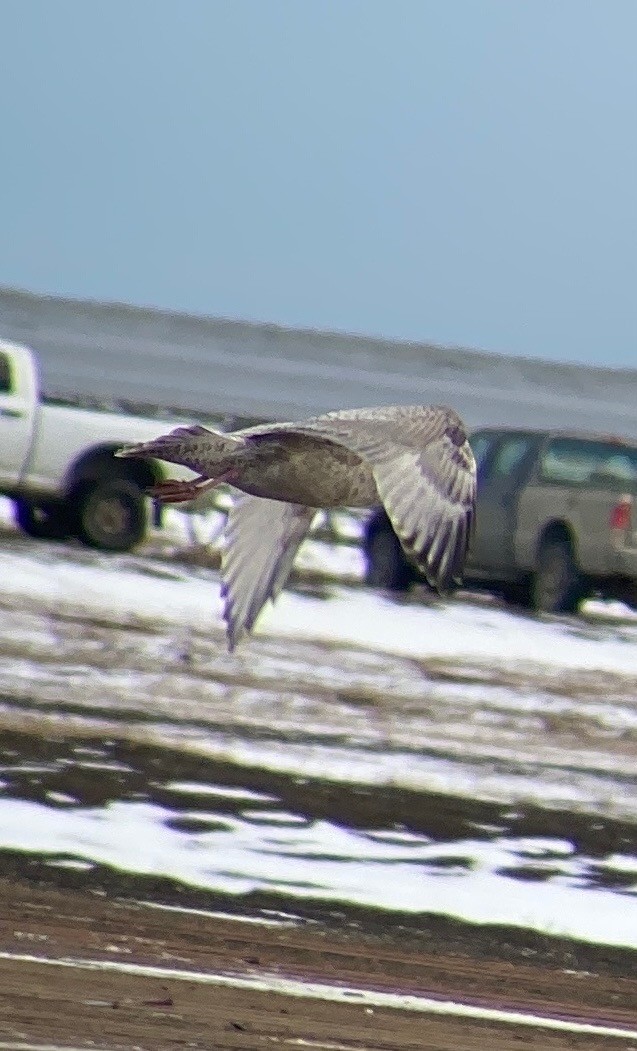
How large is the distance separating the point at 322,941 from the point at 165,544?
14.5 meters

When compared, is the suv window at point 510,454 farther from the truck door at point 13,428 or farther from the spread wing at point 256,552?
the spread wing at point 256,552

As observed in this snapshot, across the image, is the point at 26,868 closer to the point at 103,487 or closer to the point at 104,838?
the point at 104,838

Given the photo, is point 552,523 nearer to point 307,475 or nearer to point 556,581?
point 556,581

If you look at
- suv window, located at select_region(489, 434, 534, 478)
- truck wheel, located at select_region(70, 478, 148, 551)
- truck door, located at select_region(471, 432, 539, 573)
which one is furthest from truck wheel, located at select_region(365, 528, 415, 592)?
truck wheel, located at select_region(70, 478, 148, 551)

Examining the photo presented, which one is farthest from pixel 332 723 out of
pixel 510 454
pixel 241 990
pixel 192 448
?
pixel 192 448

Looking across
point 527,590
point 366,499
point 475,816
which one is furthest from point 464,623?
point 366,499

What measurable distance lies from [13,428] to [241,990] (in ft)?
46.6

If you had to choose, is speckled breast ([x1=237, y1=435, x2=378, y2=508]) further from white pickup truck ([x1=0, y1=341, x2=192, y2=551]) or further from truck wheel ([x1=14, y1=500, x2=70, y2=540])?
truck wheel ([x1=14, y1=500, x2=70, y2=540])

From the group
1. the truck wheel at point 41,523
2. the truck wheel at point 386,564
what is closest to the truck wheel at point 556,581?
the truck wheel at point 386,564

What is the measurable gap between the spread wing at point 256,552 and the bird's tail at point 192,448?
3.05ft

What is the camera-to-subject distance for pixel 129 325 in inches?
1181

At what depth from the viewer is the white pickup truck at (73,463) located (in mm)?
22125

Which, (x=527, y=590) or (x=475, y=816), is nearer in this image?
(x=475, y=816)

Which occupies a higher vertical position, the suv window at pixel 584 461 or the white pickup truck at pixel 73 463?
the suv window at pixel 584 461
